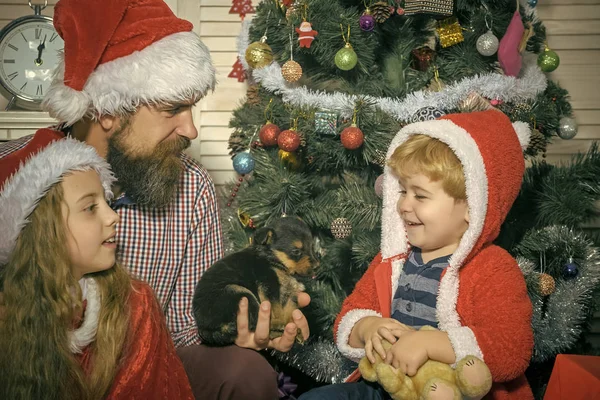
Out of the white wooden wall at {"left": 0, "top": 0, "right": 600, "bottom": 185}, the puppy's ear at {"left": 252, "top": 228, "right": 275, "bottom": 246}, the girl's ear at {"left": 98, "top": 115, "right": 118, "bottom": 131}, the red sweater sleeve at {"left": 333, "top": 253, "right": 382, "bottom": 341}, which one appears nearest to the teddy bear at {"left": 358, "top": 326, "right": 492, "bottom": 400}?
the red sweater sleeve at {"left": 333, "top": 253, "right": 382, "bottom": 341}

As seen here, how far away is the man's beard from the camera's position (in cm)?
225

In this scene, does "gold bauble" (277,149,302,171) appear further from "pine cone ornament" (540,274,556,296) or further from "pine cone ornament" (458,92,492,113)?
"pine cone ornament" (540,274,556,296)

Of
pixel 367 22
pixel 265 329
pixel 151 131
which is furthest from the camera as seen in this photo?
pixel 367 22

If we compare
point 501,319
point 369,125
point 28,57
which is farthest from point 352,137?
point 28,57

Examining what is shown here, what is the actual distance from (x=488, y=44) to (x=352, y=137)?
0.71 meters

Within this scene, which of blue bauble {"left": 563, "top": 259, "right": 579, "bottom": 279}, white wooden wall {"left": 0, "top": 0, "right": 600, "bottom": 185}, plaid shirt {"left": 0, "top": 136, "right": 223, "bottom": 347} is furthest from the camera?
white wooden wall {"left": 0, "top": 0, "right": 600, "bottom": 185}

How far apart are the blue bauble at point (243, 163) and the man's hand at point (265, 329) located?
86 centimetres

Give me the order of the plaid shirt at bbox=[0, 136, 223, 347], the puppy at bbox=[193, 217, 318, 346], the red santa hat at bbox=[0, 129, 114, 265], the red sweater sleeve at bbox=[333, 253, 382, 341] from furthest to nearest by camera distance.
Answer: the plaid shirt at bbox=[0, 136, 223, 347], the red sweater sleeve at bbox=[333, 253, 382, 341], the puppy at bbox=[193, 217, 318, 346], the red santa hat at bbox=[0, 129, 114, 265]

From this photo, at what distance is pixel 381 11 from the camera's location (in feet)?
8.95

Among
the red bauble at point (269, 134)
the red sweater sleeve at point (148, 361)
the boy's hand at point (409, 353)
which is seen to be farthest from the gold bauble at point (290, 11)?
the boy's hand at point (409, 353)

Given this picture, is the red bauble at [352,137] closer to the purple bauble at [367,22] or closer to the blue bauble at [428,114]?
the blue bauble at [428,114]

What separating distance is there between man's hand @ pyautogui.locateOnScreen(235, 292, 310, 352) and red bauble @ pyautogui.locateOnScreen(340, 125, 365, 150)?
2.57 feet

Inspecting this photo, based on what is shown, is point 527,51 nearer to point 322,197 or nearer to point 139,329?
point 322,197

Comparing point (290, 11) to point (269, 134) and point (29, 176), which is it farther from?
point (29, 176)
